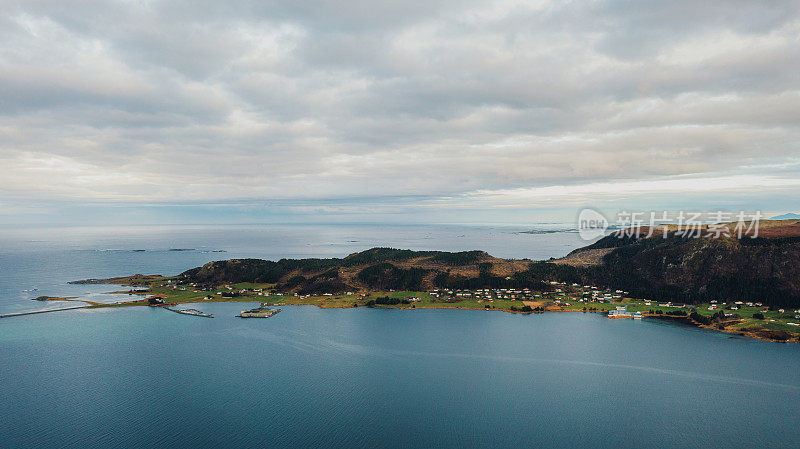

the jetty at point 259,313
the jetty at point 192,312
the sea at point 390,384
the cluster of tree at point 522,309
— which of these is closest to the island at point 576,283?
the cluster of tree at point 522,309

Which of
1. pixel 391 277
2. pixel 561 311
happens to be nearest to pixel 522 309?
pixel 561 311

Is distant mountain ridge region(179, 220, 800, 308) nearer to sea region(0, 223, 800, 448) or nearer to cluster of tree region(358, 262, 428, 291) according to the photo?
cluster of tree region(358, 262, 428, 291)

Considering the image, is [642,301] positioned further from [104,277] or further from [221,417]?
[104,277]

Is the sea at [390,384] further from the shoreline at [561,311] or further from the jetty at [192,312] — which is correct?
the jetty at [192,312]

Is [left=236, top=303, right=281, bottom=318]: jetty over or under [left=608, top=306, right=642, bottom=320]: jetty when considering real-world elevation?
under

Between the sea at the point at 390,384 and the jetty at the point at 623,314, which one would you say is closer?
the sea at the point at 390,384

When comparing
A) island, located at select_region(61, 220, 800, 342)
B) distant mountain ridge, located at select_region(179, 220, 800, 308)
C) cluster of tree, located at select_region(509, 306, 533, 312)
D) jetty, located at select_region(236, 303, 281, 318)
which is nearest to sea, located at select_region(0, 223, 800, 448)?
jetty, located at select_region(236, 303, 281, 318)

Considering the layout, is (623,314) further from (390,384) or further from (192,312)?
(192,312)
